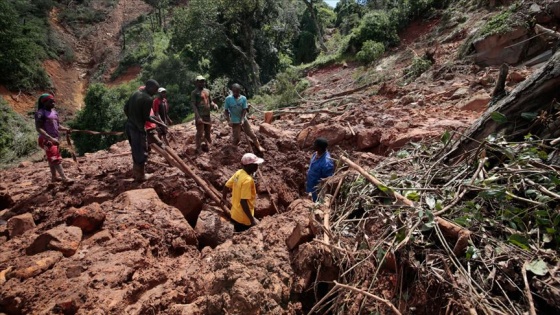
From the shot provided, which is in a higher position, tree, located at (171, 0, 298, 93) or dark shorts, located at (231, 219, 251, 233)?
tree, located at (171, 0, 298, 93)

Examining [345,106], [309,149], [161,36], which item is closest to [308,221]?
[309,149]

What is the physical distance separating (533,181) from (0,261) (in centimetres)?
431

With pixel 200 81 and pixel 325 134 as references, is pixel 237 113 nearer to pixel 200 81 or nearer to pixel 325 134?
pixel 200 81

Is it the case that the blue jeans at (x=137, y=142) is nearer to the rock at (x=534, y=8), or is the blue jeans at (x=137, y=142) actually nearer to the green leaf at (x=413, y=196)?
the green leaf at (x=413, y=196)

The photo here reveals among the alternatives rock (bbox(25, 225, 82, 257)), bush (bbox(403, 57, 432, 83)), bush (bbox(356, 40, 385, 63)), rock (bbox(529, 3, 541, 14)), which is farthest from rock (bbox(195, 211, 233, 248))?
bush (bbox(356, 40, 385, 63))

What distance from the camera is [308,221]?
2752mm

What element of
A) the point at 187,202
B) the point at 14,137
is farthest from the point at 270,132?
the point at 14,137

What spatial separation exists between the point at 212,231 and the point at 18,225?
218 centimetres

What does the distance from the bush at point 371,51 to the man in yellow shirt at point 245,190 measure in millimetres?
11704

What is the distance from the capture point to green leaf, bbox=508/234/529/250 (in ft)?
5.90

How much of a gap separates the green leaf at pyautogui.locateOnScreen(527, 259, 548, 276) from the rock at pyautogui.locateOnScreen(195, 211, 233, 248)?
308 cm

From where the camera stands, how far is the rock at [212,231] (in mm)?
4102

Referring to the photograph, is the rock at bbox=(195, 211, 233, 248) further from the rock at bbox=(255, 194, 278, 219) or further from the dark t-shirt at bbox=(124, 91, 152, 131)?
the dark t-shirt at bbox=(124, 91, 152, 131)

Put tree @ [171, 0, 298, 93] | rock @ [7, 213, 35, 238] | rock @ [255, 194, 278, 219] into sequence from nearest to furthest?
rock @ [7, 213, 35, 238] < rock @ [255, 194, 278, 219] < tree @ [171, 0, 298, 93]
